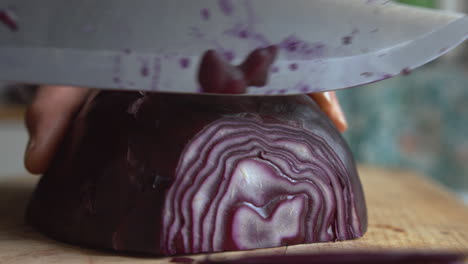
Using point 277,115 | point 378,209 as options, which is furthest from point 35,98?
point 378,209

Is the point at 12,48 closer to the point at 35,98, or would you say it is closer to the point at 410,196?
the point at 35,98

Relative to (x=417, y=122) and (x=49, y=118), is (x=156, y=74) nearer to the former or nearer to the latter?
(x=49, y=118)

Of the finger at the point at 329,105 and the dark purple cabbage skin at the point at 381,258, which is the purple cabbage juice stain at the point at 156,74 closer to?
the dark purple cabbage skin at the point at 381,258

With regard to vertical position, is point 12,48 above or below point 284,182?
above

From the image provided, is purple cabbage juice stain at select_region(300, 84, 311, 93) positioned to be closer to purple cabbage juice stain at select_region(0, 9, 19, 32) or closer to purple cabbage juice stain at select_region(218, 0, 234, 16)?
purple cabbage juice stain at select_region(218, 0, 234, 16)

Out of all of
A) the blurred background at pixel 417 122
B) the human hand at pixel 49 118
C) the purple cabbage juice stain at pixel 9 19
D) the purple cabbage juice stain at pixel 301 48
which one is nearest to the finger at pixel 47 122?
the human hand at pixel 49 118

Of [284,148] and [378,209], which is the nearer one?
[284,148]

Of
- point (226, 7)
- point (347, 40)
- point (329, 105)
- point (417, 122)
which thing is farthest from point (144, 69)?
point (417, 122)
